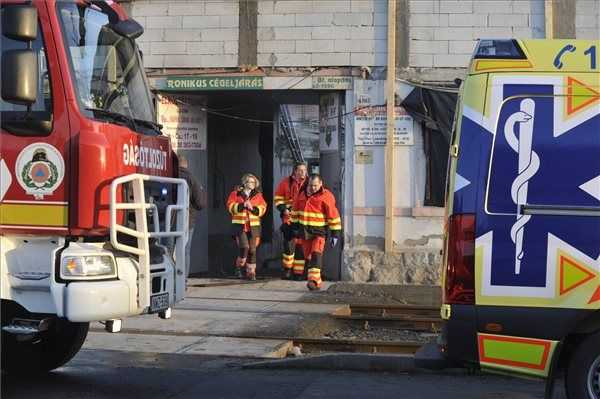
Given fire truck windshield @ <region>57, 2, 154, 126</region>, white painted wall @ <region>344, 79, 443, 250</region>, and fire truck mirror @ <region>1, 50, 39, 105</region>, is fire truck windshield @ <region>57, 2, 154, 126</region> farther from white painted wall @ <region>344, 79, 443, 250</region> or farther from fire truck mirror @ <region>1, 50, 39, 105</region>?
white painted wall @ <region>344, 79, 443, 250</region>

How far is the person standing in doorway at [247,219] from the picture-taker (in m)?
13.5

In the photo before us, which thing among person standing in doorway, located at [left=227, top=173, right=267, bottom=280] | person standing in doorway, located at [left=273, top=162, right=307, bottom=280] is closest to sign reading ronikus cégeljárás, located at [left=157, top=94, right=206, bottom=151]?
person standing in doorway, located at [left=227, top=173, right=267, bottom=280]

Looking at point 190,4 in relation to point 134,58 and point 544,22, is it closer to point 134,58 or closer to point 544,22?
point 544,22

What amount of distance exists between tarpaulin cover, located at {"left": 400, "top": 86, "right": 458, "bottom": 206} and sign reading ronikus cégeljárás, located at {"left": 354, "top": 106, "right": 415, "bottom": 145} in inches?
7.1

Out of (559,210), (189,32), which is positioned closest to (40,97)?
(559,210)

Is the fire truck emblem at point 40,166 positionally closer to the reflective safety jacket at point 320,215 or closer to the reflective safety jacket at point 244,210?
the reflective safety jacket at point 320,215

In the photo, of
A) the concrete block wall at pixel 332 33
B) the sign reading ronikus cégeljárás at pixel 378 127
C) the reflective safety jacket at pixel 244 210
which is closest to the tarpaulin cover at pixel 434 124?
the sign reading ronikus cégeljárás at pixel 378 127

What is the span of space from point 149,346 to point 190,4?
751 centimetres

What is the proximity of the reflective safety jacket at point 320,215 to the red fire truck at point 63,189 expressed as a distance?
675 cm

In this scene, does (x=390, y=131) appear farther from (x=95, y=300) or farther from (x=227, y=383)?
(x=95, y=300)

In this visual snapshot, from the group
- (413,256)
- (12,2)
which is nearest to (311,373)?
(12,2)

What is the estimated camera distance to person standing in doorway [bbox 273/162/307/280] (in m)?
12.9

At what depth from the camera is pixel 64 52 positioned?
534cm

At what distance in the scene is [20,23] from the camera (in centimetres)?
498
